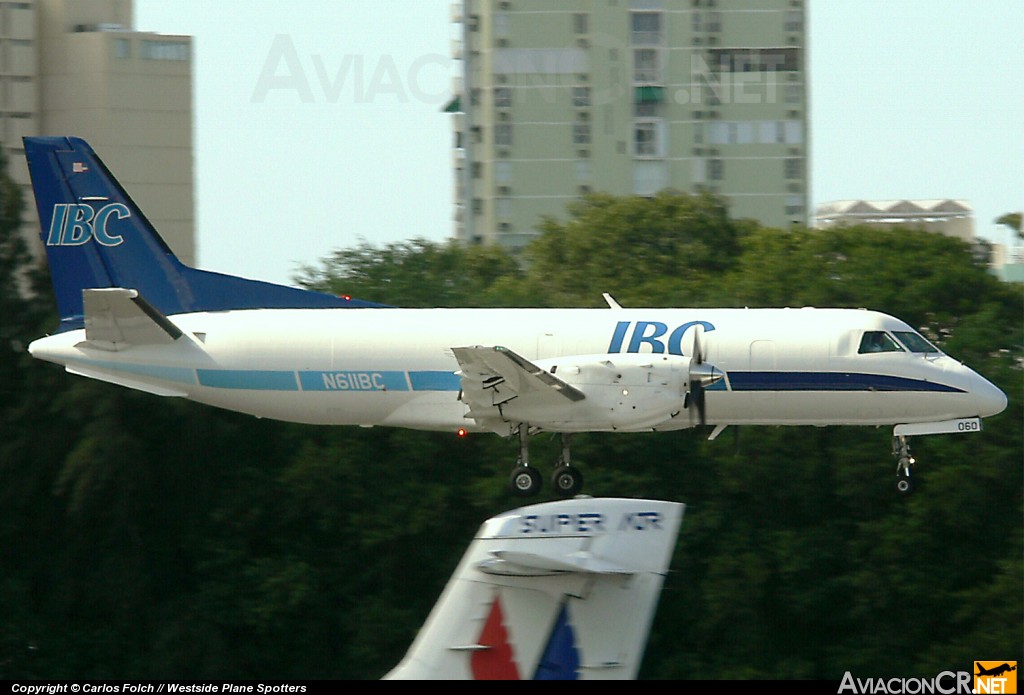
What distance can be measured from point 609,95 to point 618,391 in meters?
52.1

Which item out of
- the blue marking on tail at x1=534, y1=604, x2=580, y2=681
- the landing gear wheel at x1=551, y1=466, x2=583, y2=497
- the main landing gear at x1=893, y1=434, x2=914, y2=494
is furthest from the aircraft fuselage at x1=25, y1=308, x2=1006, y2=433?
the blue marking on tail at x1=534, y1=604, x2=580, y2=681

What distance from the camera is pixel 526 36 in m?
69.1

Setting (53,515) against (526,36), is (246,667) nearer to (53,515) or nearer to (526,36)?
(53,515)

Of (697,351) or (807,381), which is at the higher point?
(697,351)

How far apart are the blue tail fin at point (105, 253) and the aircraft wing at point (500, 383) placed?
3358mm

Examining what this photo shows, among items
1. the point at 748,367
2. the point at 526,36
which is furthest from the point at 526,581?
the point at 526,36

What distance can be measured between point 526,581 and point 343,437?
15.1 m

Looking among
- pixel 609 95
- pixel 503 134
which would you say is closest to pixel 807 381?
pixel 609 95

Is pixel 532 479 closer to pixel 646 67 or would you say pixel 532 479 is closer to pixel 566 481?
pixel 566 481

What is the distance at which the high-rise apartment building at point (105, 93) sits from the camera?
6769cm

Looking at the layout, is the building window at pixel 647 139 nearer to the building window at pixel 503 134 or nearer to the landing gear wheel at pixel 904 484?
the building window at pixel 503 134

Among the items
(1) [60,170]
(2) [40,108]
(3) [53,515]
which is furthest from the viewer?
(2) [40,108]

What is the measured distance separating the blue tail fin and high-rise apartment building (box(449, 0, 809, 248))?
156ft

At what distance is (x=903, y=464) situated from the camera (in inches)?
819
